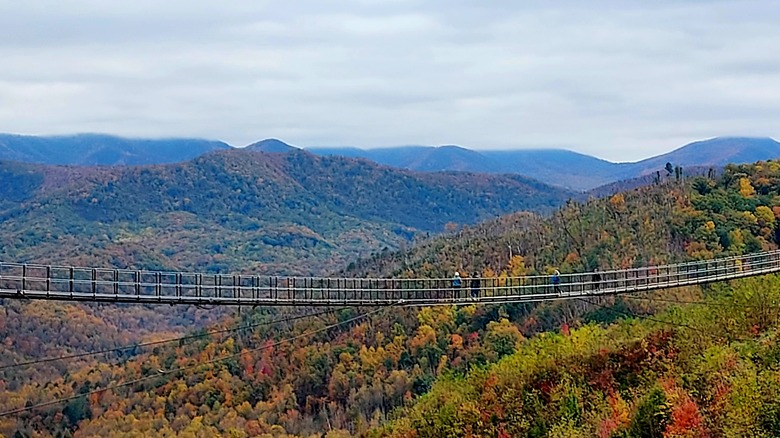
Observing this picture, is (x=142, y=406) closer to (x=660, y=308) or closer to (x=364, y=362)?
(x=364, y=362)

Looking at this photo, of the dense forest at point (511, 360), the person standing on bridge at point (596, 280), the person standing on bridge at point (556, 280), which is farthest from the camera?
the dense forest at point (511, 360)

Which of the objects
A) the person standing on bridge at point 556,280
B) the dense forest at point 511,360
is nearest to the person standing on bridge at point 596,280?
the person standing on bridge at point 556,280

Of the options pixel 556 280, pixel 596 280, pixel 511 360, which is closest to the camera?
pixel 596 280

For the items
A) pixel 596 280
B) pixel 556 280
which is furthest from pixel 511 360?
pixel 596 280

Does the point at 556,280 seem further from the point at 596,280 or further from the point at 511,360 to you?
the point at 511,360

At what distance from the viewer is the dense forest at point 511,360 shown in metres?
39.3

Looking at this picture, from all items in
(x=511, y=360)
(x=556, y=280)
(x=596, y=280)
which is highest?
(x=596, y=280)

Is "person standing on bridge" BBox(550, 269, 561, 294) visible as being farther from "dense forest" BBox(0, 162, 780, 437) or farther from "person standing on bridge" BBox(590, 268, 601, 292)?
"dense forest" BBox(0, 162, 780, 437)

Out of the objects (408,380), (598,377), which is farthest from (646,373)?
(408,380)

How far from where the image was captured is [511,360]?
55.3m

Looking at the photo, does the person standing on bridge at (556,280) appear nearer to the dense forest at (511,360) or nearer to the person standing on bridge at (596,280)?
the person standing on bridge at (596,280)

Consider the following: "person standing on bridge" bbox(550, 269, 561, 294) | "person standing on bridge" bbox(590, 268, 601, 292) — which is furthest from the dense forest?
"person standing on bridge" bbox(550, 269, 561, 294)

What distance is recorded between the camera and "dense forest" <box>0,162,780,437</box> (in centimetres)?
3929

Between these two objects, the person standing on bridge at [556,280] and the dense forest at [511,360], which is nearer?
the person standing on bridge at [556,280]
